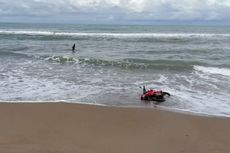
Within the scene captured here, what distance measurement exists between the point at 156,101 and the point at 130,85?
2.52 m

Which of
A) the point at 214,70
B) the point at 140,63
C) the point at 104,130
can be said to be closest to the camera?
the point at 104,130

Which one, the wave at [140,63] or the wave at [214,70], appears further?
the wave at [140,63]

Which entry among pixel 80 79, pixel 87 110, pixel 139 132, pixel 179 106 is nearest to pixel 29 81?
pixel 80 79

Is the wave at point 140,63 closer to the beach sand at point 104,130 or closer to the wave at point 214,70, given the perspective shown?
the wave at point 214,70

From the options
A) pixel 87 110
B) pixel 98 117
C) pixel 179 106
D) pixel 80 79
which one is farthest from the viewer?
pixel 80 79

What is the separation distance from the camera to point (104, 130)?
671cm

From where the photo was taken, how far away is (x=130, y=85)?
39.7ft

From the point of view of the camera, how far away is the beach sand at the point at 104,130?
5.77 meters

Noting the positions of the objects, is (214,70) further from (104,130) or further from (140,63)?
(104,130)

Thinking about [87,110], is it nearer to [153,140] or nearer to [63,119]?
[63,119]

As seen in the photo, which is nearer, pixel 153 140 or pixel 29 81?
pixel 153 140

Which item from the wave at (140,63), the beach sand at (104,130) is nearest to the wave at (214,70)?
the wave at (140,63)

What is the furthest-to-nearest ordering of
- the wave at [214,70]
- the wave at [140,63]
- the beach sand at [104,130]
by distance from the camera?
the wave at [140,63], the wave at [214,70], the beach sand at [104,130]

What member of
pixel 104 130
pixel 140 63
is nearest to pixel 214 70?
pixel 140 63
